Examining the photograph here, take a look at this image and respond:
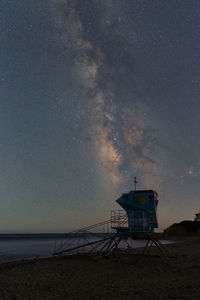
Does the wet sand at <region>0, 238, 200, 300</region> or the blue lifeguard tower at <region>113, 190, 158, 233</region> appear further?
the blue lifeguard tower at <region>113, 190, 158, 233</region>

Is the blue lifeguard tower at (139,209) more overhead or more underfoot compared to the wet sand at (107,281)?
more overhead

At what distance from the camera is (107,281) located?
484 inches

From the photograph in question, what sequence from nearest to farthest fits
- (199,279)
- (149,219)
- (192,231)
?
(199,279) → (149,219) → (192,231)

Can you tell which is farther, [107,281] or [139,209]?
[139,209]

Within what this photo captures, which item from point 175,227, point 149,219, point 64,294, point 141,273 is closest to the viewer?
point 64,294

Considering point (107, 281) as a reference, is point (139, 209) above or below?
above

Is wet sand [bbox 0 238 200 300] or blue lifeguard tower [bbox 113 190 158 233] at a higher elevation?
blue lifeguard tower [bbox 113 190 158 233]

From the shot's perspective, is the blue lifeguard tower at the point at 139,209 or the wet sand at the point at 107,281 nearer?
the wet sand at the point at 107,281

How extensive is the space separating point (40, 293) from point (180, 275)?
825 cm

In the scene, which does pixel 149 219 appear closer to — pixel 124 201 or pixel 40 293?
pixel 124 201

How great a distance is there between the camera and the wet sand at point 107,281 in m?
9.91

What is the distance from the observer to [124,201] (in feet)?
63.1

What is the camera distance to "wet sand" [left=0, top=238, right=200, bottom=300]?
9906 millimetres

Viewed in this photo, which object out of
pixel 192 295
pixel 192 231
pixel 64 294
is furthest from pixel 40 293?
pixel 192 231
